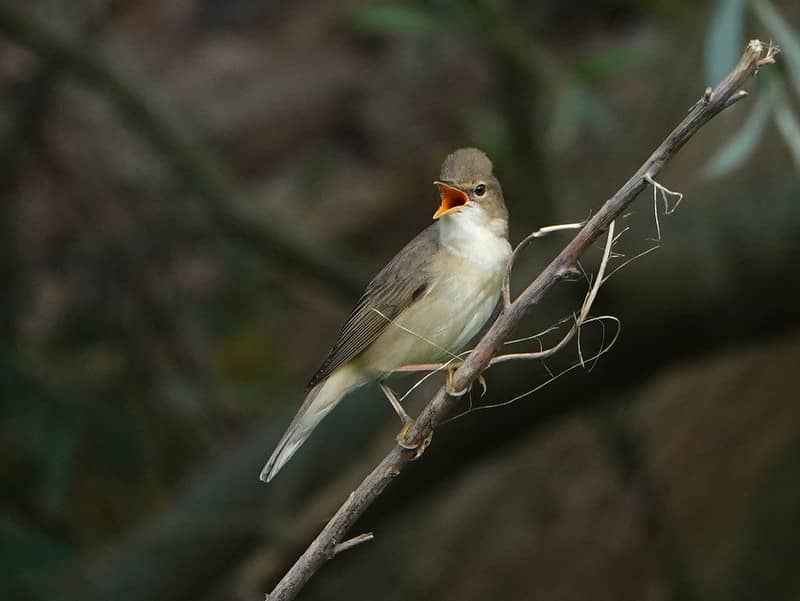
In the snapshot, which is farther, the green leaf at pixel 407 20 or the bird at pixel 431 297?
the green leaf at pixel 407 20

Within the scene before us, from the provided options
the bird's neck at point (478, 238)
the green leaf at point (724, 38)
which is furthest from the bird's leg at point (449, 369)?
the green leaf at point (724, 38)

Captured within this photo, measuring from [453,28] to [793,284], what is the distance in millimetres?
1828

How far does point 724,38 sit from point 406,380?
2.11 metres

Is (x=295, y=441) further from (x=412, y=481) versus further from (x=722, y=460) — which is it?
(x=722, y=460)

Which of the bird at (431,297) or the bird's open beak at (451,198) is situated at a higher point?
the bird's open beak at (451,198)

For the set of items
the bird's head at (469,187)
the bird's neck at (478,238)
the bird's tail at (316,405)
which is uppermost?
the bird's head at (469,187)

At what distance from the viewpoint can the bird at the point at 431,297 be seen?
10.5 feet

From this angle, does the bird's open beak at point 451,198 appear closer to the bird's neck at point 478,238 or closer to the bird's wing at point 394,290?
the bird's neck at point 478,238

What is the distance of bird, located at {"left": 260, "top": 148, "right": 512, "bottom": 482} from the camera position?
3.19m

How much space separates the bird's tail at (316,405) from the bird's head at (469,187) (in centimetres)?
55

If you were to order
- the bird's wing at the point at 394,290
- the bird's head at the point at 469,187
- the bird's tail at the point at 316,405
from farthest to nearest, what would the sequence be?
1. the bird's wing at the point at 394,290
2. the bird's tail at the point at 316,405
3. the bird's head at the point at 469,187

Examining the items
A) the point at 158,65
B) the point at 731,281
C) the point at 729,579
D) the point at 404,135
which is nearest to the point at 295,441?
the point at 731,281

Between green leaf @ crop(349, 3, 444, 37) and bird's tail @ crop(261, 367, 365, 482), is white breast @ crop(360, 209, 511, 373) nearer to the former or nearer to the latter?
bird's tail @ crop(261, 367, 365, 482)

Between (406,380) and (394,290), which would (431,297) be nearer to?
(394,290)
